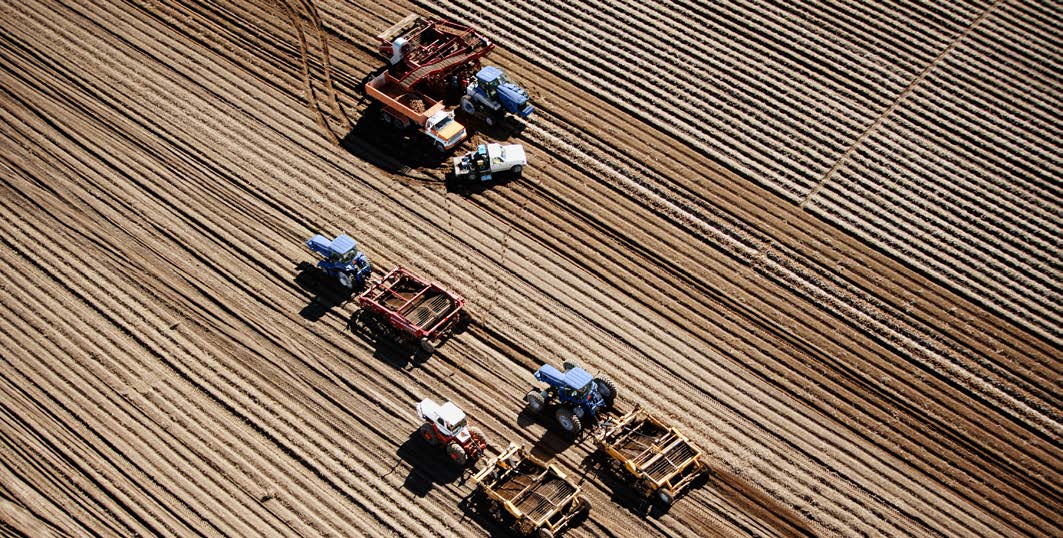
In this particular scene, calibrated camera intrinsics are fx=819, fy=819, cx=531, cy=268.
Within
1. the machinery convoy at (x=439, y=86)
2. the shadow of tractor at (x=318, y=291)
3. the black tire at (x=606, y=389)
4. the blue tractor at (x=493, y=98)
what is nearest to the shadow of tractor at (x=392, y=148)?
the machinery convoy at (x=439, y=86)

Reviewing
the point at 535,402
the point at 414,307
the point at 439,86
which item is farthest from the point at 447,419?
the point at 439,86

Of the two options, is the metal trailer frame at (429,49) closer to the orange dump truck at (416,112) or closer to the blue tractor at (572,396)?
the orange dump truck at (416,112)

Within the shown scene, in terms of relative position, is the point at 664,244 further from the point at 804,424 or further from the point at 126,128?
the point at 126,128

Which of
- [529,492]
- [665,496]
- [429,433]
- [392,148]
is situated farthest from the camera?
[392,148]

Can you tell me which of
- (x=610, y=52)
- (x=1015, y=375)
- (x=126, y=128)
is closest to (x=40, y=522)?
(x=126, y=128)

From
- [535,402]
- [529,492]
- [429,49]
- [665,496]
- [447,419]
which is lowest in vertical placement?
[665,496]

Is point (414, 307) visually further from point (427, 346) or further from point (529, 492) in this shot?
point (529, 492)
